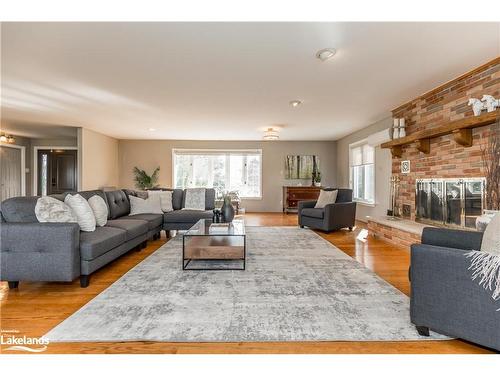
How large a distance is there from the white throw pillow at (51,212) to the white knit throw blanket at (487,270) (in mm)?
3214

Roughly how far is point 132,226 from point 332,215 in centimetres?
345

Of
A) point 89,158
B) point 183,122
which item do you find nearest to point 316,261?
point 183,122

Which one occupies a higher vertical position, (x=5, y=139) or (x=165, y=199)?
(x=5, y=139)

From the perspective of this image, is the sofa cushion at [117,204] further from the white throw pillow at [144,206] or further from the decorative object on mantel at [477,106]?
the decorative object on mantel at [477,106]

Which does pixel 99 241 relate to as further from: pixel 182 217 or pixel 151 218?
pixel 182 217

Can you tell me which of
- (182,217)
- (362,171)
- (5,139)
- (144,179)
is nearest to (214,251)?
(182,217)

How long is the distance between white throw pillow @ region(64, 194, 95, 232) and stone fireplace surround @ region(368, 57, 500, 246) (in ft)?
13.4

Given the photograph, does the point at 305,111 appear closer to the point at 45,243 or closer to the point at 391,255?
the point at 391,255

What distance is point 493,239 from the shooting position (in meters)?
1.55

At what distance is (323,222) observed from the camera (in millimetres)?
5062

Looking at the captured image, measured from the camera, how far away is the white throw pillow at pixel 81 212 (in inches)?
114

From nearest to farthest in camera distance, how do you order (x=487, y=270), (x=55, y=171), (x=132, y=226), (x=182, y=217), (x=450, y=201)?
(x=487, y=270)
(x=132, y=226)
(x=450, y=201)
(x=182, y=217)
(x=55, y=171)

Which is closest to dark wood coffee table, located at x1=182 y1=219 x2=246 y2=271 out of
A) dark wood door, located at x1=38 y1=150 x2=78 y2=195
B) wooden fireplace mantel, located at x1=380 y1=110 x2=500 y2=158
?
wooden fireplace mantel, located at x1=380 y1=110 x2=500 y2=158

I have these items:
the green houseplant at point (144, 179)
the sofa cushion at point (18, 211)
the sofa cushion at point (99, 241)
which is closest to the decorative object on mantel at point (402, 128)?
the sofa cushion at point (99, 241)
